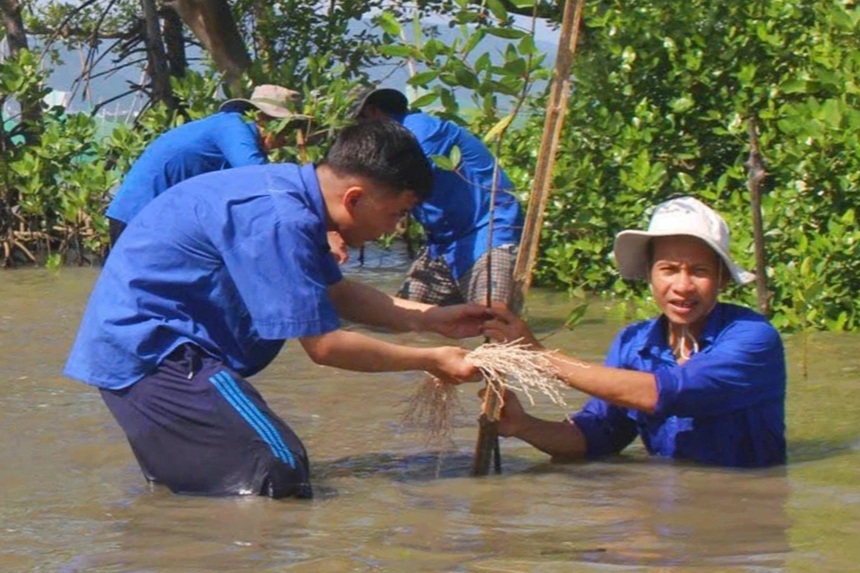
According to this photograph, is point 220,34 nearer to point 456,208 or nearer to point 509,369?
point 456,208

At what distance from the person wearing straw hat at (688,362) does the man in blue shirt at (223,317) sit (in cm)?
44

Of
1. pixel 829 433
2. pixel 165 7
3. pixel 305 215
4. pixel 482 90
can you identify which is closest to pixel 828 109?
pixel 829 433

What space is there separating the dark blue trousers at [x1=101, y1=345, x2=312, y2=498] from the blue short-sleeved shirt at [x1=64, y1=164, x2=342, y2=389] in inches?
2.5

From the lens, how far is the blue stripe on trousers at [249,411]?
188 inches

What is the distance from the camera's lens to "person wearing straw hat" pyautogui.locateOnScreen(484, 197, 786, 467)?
15.8 feet

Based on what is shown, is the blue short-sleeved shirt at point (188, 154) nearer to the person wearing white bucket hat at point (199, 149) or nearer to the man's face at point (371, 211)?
the person wearing white bucket hat at point (199, 149)

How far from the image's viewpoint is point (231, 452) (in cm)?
482

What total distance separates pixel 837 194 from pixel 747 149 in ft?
3.06

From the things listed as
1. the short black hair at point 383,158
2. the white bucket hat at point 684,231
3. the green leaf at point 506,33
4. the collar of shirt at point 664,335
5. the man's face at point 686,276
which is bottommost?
the collar of shirt at point 664,335

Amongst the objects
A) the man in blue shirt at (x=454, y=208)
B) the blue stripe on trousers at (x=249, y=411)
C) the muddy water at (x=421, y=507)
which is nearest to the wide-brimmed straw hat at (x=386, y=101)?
the man in blue shirt at (x=454, y=208)

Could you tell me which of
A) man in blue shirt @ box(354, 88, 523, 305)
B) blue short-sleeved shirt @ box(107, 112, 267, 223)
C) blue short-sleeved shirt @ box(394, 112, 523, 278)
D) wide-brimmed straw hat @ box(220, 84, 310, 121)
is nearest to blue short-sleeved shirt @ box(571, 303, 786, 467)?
man in blue shirt @ box(354, 88, 523, 305)

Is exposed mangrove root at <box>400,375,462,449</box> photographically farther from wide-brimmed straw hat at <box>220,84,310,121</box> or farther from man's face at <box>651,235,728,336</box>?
A: wide-brimmed straw hat at <box>220,84,310,121</box>

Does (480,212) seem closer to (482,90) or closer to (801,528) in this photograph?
(482,90)

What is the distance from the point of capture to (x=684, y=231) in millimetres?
4793
